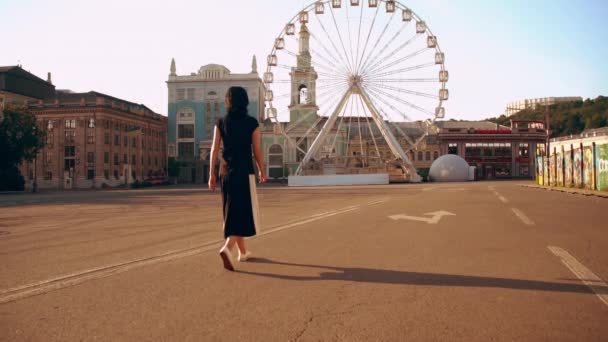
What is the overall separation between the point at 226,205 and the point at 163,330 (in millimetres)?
2441

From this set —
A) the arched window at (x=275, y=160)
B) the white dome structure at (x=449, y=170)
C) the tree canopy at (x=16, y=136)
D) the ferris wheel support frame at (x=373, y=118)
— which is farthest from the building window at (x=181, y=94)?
the white dome structure at (x=449, y=170)

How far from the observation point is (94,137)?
70875 millimetres

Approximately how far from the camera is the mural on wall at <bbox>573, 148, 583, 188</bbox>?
106 ft

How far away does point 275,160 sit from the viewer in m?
82.9

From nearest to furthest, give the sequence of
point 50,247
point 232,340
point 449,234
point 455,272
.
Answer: point 232,340, point 455,272, point 50,247, point 449,234

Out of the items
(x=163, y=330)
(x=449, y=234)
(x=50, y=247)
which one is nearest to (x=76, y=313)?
(x=163, y=330)

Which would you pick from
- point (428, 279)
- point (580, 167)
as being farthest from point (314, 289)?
point (580, 167)

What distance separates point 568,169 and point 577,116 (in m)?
82.2

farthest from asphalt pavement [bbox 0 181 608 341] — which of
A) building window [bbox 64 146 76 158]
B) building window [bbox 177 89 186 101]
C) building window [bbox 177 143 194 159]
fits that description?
building window [bbox 177 89 186 101]

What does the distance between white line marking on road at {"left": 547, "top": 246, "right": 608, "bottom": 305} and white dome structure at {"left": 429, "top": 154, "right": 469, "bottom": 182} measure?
68.3m

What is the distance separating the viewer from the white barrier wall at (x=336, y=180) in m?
57.8

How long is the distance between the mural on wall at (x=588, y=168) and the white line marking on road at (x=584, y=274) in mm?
27538

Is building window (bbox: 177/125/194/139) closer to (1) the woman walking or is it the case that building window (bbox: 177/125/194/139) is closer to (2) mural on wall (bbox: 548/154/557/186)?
(2) mural on wall (bbox: 548/154/557/186)

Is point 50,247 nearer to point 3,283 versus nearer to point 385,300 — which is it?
point 3,283
